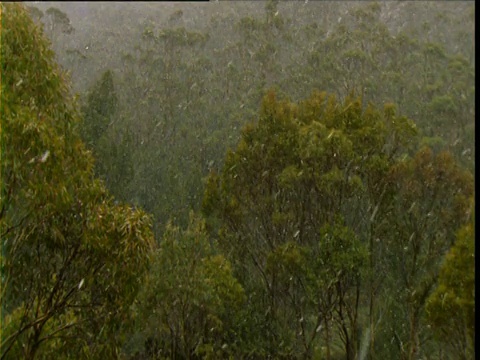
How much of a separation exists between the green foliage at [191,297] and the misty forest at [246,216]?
1.5 inches

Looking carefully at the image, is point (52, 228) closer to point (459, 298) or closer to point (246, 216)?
point (459, 298)

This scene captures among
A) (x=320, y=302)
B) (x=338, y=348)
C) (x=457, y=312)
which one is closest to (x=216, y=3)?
(x=338, y=348)

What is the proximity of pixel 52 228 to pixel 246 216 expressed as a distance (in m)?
6.14

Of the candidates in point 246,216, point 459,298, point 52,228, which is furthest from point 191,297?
point 459,298

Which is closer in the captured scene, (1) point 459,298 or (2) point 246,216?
(1) point 459,298

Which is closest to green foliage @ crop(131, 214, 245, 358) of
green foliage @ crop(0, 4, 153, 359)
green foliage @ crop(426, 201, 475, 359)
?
green foliage @ crop(0, 4, 153, 359)

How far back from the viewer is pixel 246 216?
12.1m

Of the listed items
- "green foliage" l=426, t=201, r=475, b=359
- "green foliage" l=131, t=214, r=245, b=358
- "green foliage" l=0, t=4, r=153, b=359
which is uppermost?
"green foliage" l=0, t=4, r=153, b=359

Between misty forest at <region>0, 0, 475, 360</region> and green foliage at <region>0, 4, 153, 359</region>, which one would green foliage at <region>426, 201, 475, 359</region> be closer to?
misty forest at <region>0, 0, 475, 360</region>

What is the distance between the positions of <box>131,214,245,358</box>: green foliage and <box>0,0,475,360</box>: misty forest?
0.04 m

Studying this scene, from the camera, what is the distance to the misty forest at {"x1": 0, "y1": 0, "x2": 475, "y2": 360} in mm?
6402

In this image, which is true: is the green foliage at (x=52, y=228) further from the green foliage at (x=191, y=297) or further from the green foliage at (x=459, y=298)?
the green foliage at (x=459, y=298)

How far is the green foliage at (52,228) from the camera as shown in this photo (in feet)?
19.5

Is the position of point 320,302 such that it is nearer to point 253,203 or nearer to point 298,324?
point 298,324
